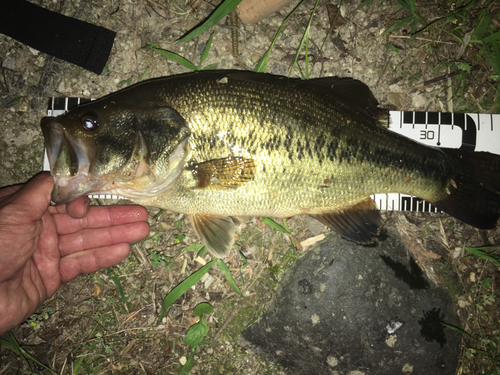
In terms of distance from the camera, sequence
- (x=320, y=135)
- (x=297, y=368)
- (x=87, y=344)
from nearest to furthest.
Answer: (x=320, y=135) → (x=297, y=368) → (x=87, y=344)

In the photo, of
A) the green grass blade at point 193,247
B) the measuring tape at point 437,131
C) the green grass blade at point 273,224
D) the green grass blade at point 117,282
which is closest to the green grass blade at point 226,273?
the green grass blade at point 193,247

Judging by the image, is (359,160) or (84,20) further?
(84,20)

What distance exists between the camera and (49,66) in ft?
10.6

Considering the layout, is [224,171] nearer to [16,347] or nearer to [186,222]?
[186,222]

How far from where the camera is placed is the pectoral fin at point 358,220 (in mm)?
2789

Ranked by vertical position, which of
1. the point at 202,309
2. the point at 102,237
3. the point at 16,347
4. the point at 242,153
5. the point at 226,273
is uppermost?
the point at 242,153

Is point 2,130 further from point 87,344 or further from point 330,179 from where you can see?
point 330,179

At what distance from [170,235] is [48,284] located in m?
1.32

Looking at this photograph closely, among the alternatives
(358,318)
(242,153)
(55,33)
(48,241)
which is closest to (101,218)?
(48,241)

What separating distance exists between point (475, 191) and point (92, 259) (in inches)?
157

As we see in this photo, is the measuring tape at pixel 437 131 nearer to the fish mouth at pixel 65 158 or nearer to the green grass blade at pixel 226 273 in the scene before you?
the fish mouth at pixel 65 158

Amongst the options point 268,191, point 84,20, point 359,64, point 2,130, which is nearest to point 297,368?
point 268,191

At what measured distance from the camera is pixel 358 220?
280 centimetres

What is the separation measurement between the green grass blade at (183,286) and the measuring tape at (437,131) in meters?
1.25
